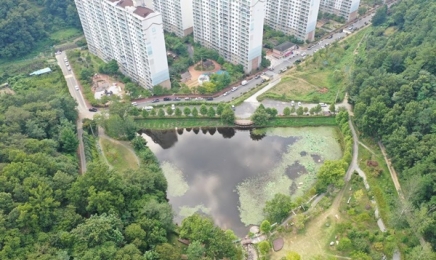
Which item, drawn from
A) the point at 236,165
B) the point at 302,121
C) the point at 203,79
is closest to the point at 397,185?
the point at 302,121

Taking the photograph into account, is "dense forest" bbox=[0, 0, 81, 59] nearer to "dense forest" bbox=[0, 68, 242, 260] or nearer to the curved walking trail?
"dense forest" bbox=[0, 68, 242, 260]

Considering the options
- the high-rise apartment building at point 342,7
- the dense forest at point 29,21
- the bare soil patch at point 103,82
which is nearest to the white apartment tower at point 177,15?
the bare soil patch at point 103,82

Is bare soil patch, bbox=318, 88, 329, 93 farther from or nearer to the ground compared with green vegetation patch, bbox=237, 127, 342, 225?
farther from the ground

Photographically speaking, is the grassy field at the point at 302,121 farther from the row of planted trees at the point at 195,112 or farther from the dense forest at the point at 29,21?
the dense forest at the point at 29,21

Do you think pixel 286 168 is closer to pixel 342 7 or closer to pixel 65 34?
pixel 342 7

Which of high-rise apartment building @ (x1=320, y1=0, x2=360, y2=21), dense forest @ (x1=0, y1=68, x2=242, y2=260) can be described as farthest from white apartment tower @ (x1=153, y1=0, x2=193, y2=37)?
dense forest @ (x1=0, y1=68, x2=242, y2=260)

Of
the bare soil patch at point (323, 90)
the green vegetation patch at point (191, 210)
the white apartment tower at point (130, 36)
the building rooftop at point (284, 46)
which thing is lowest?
the green vegetation patch at point (191, 210)
